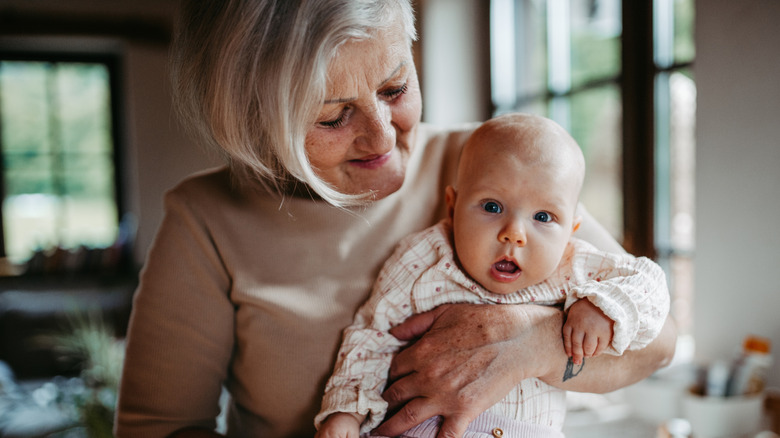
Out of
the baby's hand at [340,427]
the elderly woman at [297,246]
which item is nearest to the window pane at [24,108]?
the elderly woman at [297,246]

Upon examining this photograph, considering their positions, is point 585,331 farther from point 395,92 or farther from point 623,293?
point 395,92

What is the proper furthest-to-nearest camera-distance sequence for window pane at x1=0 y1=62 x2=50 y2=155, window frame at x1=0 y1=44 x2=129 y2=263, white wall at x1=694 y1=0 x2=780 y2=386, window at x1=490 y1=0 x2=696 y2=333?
window frame at x1=0 y1=44 x2=129 y2=263 < window pane at x1=0 y1=62 x2=50 y2=155 < window at x1=490 y1=0 x2=696 y2=333 < white wall at x1=694 y1=0 x2=780 y2=386

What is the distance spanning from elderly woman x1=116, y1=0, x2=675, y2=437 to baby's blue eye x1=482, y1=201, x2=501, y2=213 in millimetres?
164

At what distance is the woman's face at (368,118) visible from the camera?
2.90 ft

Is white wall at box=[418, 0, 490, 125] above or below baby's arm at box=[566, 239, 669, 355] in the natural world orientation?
above

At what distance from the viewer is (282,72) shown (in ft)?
2.83

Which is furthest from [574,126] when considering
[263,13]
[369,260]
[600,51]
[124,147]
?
[124,147]

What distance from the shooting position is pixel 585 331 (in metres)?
0.89

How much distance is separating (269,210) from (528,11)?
11.9 feet

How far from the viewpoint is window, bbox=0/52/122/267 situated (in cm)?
598

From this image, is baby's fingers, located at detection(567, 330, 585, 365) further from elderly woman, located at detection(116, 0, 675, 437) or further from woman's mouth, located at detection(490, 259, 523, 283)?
woman's mouth, located at detection(490, 259, 523, 283)

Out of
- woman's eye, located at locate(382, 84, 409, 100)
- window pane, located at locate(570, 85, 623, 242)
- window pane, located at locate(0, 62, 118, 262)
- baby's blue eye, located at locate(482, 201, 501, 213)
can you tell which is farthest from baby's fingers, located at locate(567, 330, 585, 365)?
window pane, located at locate(0, 62, 118, 262)

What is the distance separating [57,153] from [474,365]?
→ 6.48m

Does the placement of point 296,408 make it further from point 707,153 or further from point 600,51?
point 600,51
